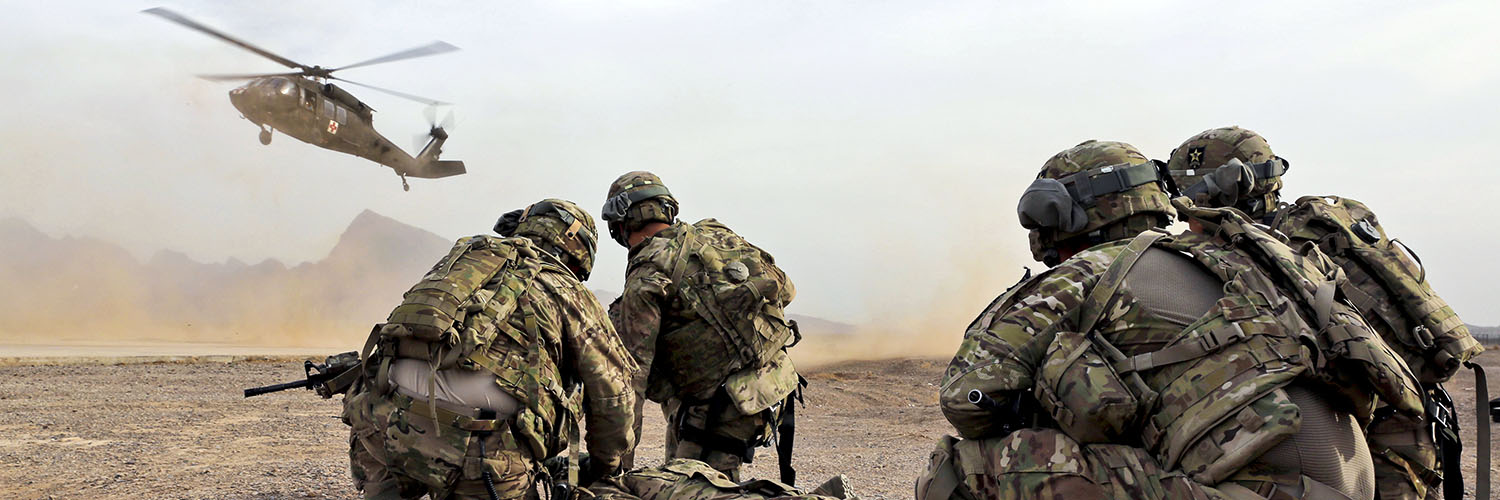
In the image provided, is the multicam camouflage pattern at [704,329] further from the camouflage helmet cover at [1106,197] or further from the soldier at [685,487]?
the camouflage helmet cover at [1106,197]

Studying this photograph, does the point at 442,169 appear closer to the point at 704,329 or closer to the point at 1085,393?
the point at 704,329

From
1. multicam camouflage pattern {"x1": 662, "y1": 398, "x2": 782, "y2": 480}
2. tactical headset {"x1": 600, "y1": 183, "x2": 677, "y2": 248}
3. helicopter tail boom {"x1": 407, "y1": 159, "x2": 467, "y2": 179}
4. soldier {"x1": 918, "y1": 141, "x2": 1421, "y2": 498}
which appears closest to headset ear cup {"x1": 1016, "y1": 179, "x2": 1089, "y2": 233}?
soldier {"x1": 918, "y1": 141, "x2": 1421, "y2": 498}

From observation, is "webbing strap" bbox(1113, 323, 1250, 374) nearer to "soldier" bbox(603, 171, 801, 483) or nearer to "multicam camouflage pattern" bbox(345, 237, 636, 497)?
"multicam camouflage pattern" bbox(345, 237, 636, 497)

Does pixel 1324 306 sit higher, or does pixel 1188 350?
pixel 1324 306

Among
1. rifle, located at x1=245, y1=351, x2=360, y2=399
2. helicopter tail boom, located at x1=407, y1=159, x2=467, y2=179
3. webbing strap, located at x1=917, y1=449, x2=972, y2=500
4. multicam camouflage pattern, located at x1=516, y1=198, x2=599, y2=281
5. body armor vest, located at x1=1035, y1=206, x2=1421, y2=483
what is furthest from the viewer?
helicopter tail boom, located at x1=407, y1=159, x2=467, y2=179

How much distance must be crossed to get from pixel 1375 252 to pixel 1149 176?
2.03 metres

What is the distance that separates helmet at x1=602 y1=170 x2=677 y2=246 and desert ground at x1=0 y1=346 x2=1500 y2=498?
2.54m

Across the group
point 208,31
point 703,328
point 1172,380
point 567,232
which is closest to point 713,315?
point 703,328

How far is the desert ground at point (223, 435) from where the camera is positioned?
7.12 meters

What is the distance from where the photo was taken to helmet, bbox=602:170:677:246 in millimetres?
6051

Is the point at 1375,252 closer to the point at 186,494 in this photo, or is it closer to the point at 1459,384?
the point at 186,494

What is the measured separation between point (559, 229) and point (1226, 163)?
322cm

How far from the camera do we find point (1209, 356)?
8.42 feet

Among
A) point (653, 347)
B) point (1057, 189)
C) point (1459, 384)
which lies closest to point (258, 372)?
point (653, 347)
